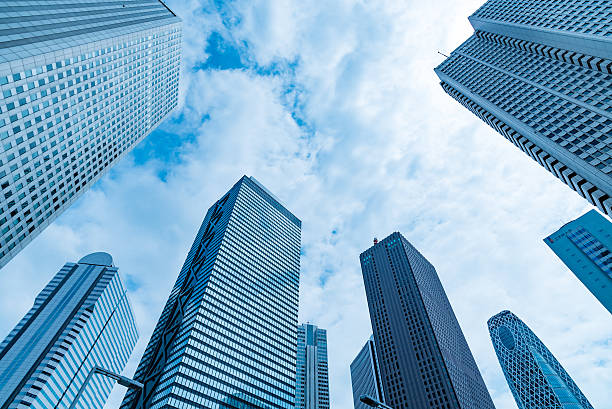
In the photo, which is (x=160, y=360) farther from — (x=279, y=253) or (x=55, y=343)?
(x=55, y=343)

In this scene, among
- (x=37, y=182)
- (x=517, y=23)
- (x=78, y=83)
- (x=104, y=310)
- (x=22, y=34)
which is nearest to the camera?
(x=22, y=34)

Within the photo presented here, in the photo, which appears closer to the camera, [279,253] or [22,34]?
[22,34]

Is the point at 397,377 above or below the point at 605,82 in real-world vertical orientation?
below

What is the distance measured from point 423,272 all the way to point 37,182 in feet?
591

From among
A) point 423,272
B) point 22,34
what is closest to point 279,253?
point 423,272

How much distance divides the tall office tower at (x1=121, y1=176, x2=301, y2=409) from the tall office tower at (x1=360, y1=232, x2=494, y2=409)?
156ft

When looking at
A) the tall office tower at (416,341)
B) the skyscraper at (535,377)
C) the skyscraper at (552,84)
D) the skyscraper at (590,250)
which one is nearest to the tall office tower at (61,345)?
the tall office tower at (416,341)

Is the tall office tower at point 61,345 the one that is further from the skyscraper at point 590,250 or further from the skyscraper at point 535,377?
the skyscraper at point 535,377

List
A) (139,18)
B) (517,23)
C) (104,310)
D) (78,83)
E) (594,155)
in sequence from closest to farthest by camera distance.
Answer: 1. (594,155)
2. (78,83)
3. (517,23)
4. (139,18)
5. (104,310)

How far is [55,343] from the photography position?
158m

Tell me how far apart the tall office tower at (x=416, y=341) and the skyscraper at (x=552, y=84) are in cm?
9419

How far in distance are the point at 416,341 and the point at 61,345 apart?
162 m

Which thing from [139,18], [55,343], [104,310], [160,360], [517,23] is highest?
[139,18]

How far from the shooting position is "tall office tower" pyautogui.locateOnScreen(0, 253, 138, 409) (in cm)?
14088
